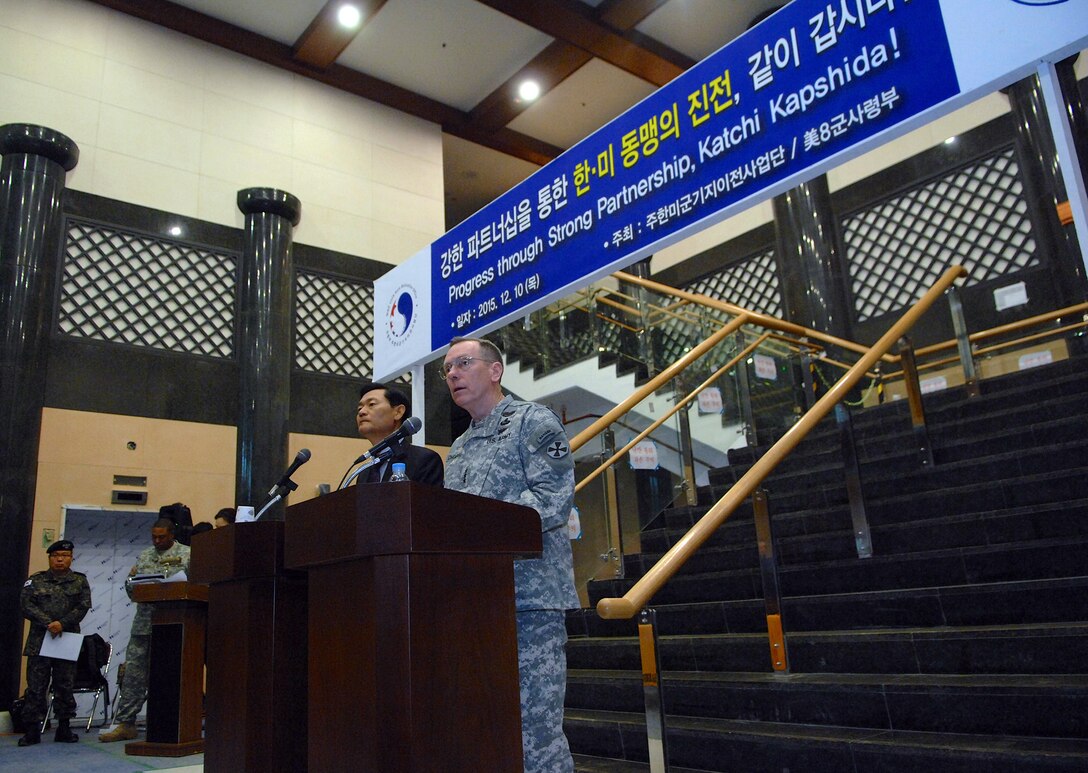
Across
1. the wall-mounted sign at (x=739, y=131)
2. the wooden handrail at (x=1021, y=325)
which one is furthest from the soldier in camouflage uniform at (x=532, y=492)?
the wooden handrail at (x=1021, y=325)

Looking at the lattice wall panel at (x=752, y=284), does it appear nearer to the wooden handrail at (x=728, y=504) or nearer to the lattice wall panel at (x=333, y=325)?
the lattice wall panel at (x=333, y=325)

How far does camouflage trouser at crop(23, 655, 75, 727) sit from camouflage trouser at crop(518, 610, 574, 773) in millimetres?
4666

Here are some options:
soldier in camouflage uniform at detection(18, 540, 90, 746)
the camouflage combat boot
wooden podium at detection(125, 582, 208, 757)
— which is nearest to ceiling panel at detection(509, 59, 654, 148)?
soldier in camouflage uniform at detection(18, 540, 90, 746)

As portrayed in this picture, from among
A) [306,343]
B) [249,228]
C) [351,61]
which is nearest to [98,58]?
[249,228]

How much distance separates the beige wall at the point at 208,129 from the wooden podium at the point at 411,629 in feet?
24.6

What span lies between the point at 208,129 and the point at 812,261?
21.4ft

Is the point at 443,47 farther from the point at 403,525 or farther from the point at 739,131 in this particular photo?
the point at 403,525

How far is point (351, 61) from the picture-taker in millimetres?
9773

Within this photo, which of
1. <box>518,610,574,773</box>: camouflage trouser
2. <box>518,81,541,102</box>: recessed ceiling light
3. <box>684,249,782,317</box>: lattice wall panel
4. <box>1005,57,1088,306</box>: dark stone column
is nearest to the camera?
<box>518,610,574,773</box>: camouflage trouser

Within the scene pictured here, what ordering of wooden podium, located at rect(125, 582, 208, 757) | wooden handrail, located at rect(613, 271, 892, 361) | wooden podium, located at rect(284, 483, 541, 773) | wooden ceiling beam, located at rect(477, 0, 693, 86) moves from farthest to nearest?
wooden ceiling beam, located at rect(477, 0, 693, 86) → wooden handrail, located at rect(613, 271, 892, 361) → wooden podium, located at rect(125, 582, 208, 757) → wooden podium, located at rect(284, 483, 541, 773)

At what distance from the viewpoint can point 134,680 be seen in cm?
536

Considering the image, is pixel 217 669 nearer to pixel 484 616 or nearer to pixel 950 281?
pixel 484 616

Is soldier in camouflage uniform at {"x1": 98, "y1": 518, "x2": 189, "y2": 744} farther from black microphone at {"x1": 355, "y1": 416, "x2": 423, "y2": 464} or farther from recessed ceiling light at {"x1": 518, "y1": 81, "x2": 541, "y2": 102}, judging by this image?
recessed ceiling light at {"x1": 518, "y1": 81, "x2": 541, "y2": 102}

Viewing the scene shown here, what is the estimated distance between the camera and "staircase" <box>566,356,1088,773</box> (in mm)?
2406
